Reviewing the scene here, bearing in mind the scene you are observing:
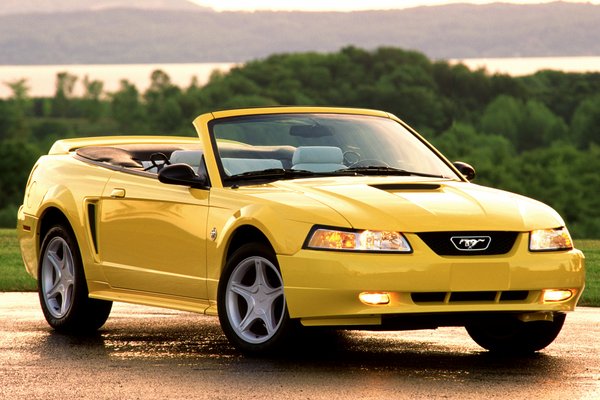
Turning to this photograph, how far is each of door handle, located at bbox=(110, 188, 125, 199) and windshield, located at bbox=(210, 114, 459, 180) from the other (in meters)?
0.85

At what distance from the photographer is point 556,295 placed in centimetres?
804

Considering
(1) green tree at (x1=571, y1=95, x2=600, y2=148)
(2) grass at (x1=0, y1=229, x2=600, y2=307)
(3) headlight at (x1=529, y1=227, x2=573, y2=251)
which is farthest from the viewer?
(1) green tree at (x1=571, y1=95, x2=600, y2=148)

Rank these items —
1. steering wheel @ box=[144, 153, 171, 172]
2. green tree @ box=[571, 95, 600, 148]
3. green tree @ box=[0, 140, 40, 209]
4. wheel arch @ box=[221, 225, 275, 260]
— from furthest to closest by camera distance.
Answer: green tree @ box=[571, 95, 600, 148]
green tree @ box=[0, 140, 40, 209]
steering wheel @ box=[144, 153, 171, 172]
wheel arch @ box=[221, 225, 275, 260]

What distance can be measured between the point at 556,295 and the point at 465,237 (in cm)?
75

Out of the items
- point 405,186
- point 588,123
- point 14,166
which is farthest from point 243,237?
point 588,123

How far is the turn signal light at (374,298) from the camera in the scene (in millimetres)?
7566

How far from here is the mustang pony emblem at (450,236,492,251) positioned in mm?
7699

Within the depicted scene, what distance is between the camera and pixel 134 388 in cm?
707

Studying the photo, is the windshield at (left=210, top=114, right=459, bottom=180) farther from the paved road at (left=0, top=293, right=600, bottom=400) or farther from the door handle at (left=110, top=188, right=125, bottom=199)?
the paved road at (left=0, top=293, right=600, bottom=400)

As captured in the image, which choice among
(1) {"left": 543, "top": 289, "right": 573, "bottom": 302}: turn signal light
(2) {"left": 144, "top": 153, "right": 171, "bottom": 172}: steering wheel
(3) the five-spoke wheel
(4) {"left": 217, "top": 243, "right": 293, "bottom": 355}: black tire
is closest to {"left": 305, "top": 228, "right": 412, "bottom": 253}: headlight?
(4) {"left": 217, "top": 243, "right": 293, "bottom": 355}: black tire

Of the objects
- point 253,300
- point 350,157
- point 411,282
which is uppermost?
point 350,157

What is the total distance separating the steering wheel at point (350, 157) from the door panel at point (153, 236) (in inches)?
41.7

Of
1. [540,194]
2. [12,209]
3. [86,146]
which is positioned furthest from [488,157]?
[86,146]

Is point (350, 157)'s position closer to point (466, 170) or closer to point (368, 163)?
point (368, 163)
